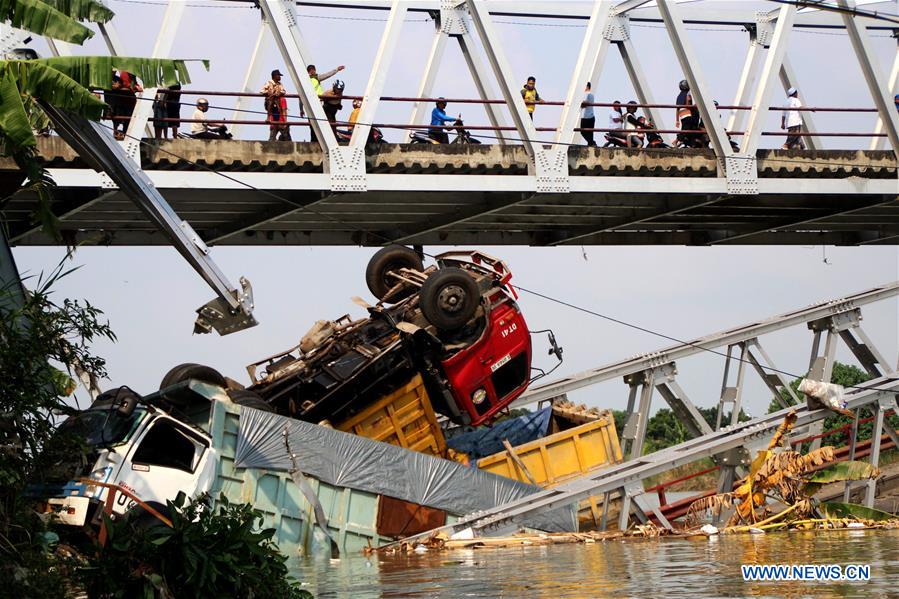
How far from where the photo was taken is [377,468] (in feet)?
50.4

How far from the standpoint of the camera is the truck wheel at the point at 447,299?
1655 centimetres

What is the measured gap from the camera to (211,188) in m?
18.2

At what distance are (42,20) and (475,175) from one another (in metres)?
9.07

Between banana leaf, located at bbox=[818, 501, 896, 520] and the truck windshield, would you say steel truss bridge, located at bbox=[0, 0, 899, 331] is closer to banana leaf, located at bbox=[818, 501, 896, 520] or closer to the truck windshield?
the truck windshield

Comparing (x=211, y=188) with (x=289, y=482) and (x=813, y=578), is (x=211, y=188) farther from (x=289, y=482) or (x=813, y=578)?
(x=813, y=578)

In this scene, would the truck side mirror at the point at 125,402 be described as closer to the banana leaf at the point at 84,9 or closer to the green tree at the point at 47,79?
the green tree at the point at 47,79

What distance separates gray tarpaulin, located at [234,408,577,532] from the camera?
47.8 ft

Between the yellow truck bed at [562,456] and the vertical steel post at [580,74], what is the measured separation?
4.88 metres

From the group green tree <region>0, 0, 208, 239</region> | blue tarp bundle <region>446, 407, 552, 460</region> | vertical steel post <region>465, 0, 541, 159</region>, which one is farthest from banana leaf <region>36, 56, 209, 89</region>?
blue tarp bundle <region>446, 407, 552, 460</region>

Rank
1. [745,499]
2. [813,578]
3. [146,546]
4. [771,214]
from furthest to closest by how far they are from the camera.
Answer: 1. [771,214]
2. [745,499]
3. [813,578]
4. [146,546]

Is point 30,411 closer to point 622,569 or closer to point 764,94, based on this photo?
point 622,569

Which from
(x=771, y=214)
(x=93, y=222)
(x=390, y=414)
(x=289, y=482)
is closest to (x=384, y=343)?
(x=390, y=414)

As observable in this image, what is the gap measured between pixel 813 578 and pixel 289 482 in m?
6.54

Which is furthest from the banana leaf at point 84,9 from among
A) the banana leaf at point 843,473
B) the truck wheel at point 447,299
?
the banana leaf at point 843,473
